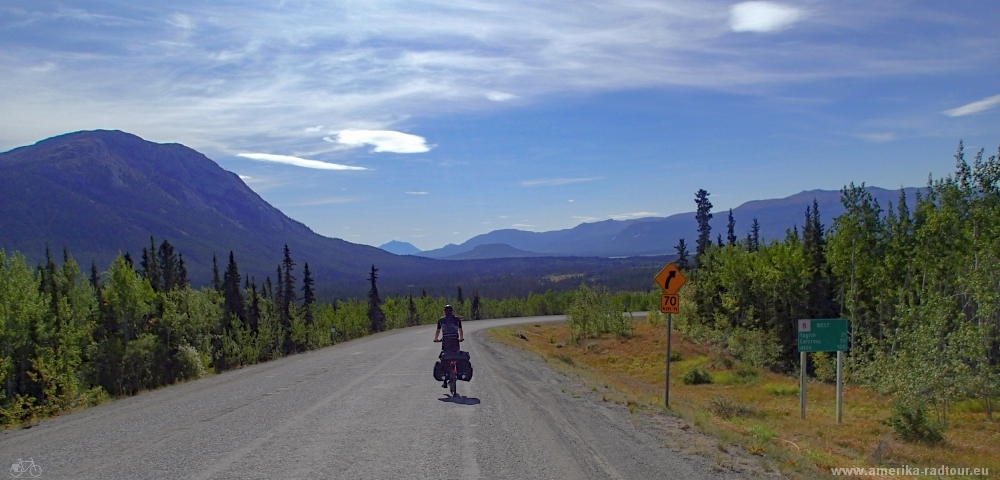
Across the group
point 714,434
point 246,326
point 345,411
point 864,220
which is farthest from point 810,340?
point 246,326

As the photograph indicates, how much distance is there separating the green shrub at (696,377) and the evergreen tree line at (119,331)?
28.2 meters

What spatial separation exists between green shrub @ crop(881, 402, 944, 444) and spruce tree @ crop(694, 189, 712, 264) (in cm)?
5159

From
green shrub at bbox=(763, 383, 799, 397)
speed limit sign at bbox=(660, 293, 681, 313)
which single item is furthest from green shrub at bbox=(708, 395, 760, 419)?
green shrub at bbox=(763, 383, 799, 397)

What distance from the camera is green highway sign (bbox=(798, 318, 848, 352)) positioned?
1653 cm

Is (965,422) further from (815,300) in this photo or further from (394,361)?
(815,300)

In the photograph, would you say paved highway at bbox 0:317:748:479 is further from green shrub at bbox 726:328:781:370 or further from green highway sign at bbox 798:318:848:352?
green shrub at bbox 726:328:781:370

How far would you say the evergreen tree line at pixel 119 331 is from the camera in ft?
127

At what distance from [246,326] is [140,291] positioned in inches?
905

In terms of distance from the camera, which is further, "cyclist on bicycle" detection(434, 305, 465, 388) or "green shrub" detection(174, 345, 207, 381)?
"green shrub" detection(174, 345, 207, 381)

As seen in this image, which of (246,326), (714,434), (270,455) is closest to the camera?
(270,455)

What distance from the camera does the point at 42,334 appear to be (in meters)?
40.5

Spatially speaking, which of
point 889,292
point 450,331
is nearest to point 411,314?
point 889,292

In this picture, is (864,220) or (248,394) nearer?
(248,394)

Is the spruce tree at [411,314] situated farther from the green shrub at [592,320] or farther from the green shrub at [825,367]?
the green shrub at [825,367]
